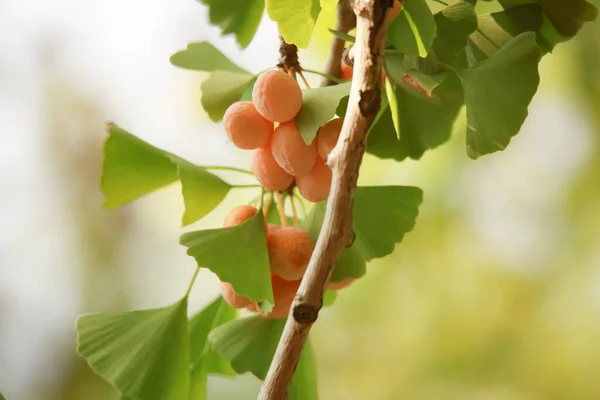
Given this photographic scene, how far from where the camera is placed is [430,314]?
0.78m

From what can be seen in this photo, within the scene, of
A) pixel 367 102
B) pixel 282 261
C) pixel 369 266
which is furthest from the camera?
pixel 369 266

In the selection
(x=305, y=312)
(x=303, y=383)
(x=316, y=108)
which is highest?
(x=316, y=108)

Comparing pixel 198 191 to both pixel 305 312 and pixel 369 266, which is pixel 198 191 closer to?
pixel 305 312

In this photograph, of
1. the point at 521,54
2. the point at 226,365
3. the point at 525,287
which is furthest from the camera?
the point at 525,287

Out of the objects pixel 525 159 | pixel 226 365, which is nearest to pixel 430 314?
pixel 525 159

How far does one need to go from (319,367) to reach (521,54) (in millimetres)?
506

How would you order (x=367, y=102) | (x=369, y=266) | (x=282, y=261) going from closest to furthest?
(x=367, y=102) → (x=282, y=261) → (x=369, y=266)

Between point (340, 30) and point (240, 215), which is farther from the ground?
point (340, 30)

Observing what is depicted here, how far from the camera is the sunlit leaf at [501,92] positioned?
1.32 ft

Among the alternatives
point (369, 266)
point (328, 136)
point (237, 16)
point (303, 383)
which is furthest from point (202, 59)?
point (369, 266)

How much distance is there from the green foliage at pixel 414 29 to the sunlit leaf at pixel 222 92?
0.12 meters

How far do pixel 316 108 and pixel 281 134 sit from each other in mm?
28

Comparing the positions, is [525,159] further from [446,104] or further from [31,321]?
[31,321]

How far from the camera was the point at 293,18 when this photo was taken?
374 millimetres
